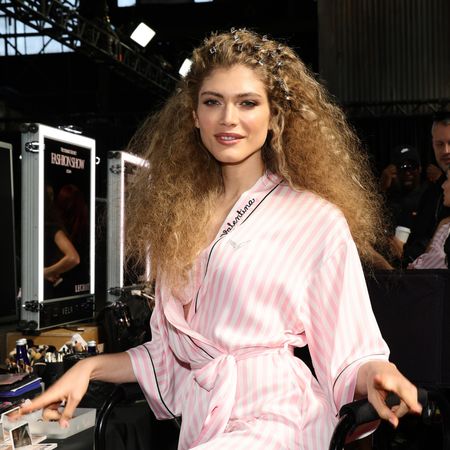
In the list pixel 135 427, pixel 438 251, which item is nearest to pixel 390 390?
pixel 135 427

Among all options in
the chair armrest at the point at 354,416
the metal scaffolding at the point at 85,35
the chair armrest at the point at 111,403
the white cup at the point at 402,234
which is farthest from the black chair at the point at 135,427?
the metal scaffolding at the point at 85,35

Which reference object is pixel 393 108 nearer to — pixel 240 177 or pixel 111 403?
pixel 240 177

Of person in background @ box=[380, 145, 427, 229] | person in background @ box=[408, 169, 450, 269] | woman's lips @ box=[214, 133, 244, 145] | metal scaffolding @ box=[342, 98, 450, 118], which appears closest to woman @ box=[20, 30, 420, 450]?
woman's lips @ box=[214, 133, 244, 145]

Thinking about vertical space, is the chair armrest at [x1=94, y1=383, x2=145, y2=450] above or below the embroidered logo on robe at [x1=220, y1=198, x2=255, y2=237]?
below

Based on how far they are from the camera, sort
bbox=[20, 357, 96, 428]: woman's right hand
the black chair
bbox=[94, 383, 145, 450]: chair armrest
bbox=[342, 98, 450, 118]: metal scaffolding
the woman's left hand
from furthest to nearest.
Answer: bbox=[342, 98, 450, 118]: metal scaffolding < the black chair < bbox=[94, 383, 145, 450]: chair armrest < bbox=[20, 357, 96, 428]: woman's right hand < the woman's left hand

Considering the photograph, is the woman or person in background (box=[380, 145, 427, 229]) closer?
the woman

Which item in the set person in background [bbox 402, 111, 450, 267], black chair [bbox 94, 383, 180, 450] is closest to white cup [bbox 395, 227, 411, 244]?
person in background [bbox 402, 111, 450, 267]

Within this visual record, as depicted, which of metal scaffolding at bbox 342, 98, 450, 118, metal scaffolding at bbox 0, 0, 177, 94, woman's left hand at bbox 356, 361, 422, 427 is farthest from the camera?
metal scaffolding at bbox 342, 98, 450, 118

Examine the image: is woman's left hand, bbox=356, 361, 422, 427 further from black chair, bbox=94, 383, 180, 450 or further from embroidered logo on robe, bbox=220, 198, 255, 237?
black chair, bbox=94, 383, 180, 450

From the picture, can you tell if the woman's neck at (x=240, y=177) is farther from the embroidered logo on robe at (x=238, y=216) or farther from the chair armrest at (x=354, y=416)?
the chair armrest at (x=354, y=416)

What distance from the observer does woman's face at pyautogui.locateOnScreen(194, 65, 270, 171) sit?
1.78 metres

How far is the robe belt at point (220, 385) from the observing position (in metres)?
1.61

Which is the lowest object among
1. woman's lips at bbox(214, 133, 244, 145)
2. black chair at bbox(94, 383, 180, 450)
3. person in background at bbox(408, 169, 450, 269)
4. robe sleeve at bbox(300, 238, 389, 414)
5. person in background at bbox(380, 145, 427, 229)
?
black chair at bbox(94, 383, 180, 450)

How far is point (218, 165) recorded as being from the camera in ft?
6.59
